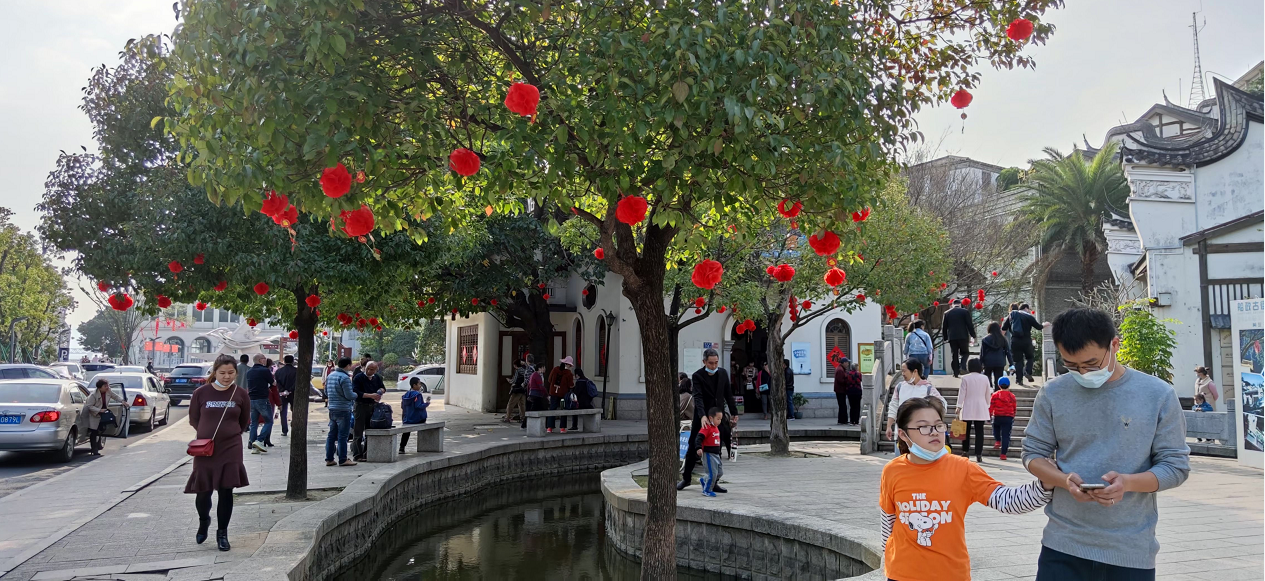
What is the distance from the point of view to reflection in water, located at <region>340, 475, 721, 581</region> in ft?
29.3

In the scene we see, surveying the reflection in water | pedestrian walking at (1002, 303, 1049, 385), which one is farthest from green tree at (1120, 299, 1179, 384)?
the reflection in water

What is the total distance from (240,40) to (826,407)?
68.2 ft

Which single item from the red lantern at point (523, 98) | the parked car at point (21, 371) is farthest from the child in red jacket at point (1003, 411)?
the parked car at point (21, 371)

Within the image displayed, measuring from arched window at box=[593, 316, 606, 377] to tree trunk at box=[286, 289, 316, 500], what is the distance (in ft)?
44.9

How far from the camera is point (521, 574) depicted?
8945 millimetres

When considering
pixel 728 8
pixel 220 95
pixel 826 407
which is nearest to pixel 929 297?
pixel 826 407

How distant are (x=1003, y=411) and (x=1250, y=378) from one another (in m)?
3.33

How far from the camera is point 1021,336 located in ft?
59.6

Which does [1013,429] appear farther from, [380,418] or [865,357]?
[380,418]

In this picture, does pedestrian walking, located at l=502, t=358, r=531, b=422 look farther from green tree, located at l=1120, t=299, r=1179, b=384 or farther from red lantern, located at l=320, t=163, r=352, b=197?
red lantern, located at l=320, t=163, r=352, b=197

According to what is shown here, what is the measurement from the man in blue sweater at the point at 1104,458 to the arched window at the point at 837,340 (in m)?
21.1

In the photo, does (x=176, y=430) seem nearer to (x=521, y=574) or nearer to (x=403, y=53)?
(x=521, y=574)

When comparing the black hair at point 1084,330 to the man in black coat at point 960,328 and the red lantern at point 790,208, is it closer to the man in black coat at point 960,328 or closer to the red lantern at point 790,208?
the red lantern at point 790,208

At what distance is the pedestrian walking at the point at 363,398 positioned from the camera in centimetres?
1349
